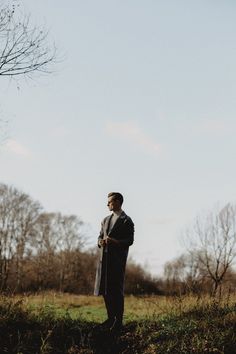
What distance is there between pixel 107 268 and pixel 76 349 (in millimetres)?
1335

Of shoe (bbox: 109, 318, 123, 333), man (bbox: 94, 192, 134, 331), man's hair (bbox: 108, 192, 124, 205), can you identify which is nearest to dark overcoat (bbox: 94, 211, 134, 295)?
man (bbox: 94, 192, 134, 331)

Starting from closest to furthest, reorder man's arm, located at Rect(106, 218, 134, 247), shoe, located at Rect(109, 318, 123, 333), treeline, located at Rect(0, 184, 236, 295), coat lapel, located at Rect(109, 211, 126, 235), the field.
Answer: the field → shoe, located at Rect(109, 318, 123, 333) → man's arm, located at Rect(106, 218, 134, 247) → coat lapel, located at Rect(109, 211, 126, 235) → treeline, located at Rect(0, 184, 236, 295)

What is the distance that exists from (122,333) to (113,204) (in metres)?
2.07

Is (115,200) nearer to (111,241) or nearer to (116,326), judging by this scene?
(111,241)

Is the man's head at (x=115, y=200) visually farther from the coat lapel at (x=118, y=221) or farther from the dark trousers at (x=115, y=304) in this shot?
the dark trousers at (x=115, y=304)

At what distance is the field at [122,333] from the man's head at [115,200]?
6.41 ft

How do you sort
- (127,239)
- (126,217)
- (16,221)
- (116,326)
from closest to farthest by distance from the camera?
(116,326) < (127,239) < (126,217) < (16,221)

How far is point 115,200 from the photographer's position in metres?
6.77

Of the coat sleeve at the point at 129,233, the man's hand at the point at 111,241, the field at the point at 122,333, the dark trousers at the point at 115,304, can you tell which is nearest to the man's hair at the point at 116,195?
the coat sleeve at the point at 129,233

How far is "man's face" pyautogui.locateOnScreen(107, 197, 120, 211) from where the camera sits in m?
6.77

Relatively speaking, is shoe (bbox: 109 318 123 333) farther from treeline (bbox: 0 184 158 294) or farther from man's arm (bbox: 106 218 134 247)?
treeline (bbox: 0 184 158 294)

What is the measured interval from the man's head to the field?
6.41 feet

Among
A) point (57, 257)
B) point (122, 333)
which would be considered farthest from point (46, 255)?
point (122, 333)

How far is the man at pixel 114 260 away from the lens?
6.62 metres
